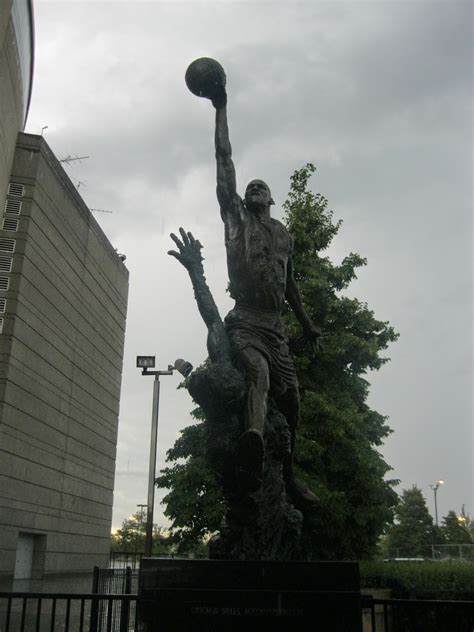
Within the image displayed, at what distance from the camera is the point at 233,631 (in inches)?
184

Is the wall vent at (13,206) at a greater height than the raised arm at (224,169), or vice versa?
the wall vent at (13,206)

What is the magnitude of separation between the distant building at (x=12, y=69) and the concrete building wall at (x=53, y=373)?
1.24 m

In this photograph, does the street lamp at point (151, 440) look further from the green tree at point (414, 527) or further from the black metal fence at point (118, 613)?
the green tree at point (414, 527)

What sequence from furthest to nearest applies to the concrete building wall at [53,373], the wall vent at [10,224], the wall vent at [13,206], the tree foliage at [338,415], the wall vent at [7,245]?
the wall vent at [13,206]
the wall vent at [10,224]
the wall vent at [7,245]
the concrete building wall at [53,373]
the tree foliage at [338,415]

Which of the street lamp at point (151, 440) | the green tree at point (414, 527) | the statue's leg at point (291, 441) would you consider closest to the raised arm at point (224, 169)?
the statue's leg at point (291, 441)

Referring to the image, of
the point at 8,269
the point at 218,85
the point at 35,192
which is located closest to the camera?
the point at 218,85

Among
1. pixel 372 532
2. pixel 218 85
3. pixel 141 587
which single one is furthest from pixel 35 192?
pixel 141 587

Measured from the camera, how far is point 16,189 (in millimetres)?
33250

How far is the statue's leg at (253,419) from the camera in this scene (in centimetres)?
520

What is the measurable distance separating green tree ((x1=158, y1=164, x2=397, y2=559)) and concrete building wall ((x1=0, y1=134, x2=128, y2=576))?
1451 centimetres

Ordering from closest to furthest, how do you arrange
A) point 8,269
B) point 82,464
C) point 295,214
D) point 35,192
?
point 295,214 < point 8,269 < point 35,192 < point 82,464

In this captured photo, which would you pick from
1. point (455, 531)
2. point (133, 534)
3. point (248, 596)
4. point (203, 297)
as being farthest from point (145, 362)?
point (455, 531)

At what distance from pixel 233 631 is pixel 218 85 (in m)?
4.87

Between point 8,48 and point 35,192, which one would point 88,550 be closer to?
point 35,192
